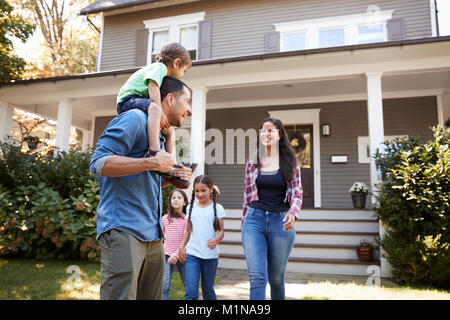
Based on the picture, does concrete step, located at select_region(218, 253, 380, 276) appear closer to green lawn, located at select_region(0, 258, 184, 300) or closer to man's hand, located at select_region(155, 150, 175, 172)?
green lawn, located at select_region(0, 258, 184, 300)

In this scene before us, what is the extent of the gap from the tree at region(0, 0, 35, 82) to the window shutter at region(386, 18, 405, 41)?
31.2 feet

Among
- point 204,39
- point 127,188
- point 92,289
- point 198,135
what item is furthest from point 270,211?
point 204,39

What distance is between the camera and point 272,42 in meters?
9.45

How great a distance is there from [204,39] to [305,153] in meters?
4.45

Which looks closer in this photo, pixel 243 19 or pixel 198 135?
pixel 198 135

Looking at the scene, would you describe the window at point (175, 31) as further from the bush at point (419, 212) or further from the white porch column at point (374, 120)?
the bush at point (419, 212)

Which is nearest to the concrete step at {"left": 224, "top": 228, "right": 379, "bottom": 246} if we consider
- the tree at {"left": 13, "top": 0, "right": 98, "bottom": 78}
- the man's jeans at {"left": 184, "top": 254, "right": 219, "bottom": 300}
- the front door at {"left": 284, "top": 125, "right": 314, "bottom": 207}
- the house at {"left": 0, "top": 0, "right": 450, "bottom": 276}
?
the house at {"left": 0, "top": 0, "right": 450, "bottom": 276}

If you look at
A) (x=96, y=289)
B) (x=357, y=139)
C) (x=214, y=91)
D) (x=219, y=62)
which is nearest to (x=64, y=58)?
(x=214, y=91)

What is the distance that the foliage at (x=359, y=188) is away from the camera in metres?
7.84

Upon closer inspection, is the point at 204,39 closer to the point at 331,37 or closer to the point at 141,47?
the point at 141,47

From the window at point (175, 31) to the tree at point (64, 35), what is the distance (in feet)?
30.4

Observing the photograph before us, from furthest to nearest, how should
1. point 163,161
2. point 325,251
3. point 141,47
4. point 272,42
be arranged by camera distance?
point 141,47 < point 272,42 < point 325,251 < point 163,161

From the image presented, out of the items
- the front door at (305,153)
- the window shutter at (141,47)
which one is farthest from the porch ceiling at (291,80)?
the window shutter at (141,47)
